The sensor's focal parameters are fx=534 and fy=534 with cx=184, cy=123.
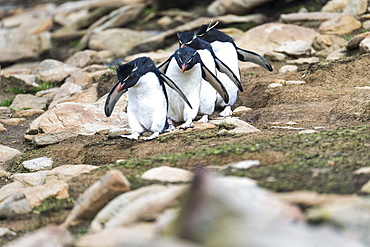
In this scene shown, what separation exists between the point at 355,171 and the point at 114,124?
3.79 m

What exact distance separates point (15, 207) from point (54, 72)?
7.43 metres

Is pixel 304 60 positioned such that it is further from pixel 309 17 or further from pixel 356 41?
pixel 309 17

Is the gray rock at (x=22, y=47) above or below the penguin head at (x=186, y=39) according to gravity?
below

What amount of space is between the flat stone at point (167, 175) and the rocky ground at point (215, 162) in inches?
0.4

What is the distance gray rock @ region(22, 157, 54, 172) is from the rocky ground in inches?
0.6

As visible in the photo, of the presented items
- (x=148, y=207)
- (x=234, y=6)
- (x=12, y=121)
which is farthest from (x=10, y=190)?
(x=234, y=6)

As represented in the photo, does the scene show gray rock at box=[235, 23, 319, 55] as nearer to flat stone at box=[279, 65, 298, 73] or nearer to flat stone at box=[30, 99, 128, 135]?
flat stone at box=[279, 65, 298, 73]

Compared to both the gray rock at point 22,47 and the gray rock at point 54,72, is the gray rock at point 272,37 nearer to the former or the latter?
the gray rock at point 54,72

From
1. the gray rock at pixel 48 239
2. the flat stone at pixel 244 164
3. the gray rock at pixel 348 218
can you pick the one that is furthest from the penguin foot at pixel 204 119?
the gray rock at pixel 348 218

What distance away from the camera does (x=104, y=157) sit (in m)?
5.04

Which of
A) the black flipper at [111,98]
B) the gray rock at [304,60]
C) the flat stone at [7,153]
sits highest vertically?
the black flipper at [111,98]

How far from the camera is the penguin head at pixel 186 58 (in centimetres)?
546

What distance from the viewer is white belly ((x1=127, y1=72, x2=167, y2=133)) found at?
531 centimetres

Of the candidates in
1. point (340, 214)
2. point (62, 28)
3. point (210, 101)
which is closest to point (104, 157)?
point (210, 101)
